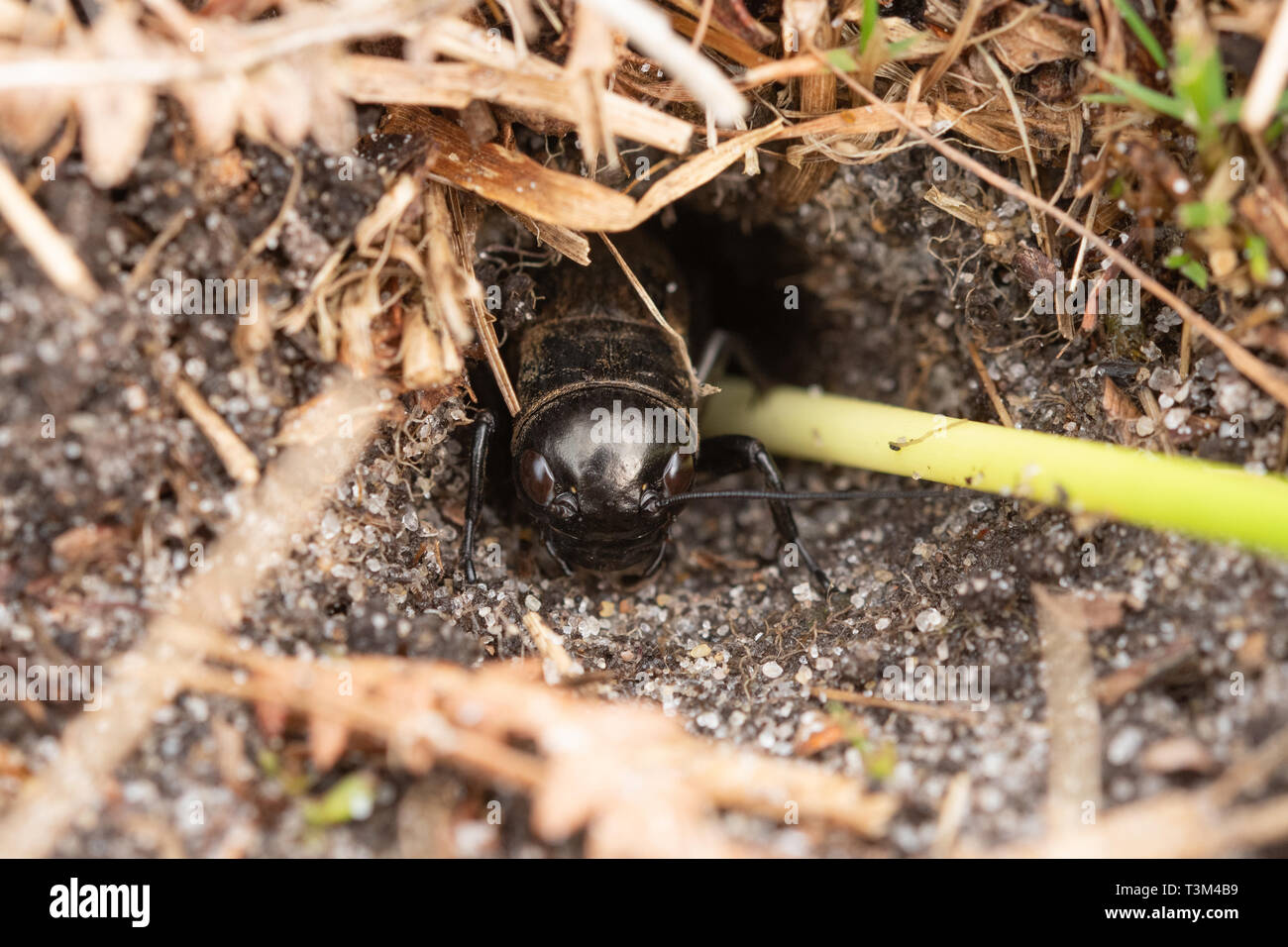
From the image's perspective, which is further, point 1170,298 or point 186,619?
point 1170,298

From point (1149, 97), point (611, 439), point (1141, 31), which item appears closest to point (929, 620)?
point (611, 439)

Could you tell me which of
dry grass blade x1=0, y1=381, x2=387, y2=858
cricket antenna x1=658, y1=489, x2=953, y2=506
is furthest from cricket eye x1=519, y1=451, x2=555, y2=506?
dry grass blade x1=0, y1=381, x2=387, y2=858

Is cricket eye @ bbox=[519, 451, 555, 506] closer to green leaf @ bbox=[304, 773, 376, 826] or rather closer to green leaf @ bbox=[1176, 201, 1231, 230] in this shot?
green leaf @ bbox=[304, 773, 376, 826]

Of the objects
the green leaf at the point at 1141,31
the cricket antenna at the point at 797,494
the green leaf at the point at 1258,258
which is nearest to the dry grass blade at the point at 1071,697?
the cricket antenna at the point at 797,494

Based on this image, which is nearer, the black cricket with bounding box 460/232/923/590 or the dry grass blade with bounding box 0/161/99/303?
the dry grass blade with bounding box 0/161/99/303

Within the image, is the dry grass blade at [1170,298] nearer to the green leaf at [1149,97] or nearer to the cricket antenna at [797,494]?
the green leaf at [1149,97]

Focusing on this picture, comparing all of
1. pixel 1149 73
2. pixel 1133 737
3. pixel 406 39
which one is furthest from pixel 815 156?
pixel 1133 737

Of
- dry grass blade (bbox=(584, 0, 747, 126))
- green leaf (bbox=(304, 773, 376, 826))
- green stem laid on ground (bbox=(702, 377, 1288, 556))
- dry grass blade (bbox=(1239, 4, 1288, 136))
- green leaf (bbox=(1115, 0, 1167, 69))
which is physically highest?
green leaf (bbox=(1115, 0, 1167, 69))

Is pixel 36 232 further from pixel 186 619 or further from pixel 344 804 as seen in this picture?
pixel 344 804
